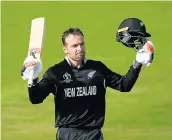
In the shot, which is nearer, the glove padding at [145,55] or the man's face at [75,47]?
the glove padding at [145,55]

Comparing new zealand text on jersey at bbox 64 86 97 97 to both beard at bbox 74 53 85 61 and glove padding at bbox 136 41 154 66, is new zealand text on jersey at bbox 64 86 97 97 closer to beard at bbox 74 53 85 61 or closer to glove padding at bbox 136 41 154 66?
beard at bbox 74 53 85 61

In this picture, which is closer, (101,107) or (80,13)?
(101,107)

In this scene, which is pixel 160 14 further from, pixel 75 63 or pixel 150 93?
pixel 75 63

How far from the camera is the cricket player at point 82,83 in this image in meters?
6.71

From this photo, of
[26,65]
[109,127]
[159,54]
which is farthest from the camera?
[159,54]

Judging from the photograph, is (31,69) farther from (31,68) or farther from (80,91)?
(80,91)

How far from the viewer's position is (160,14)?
998cm

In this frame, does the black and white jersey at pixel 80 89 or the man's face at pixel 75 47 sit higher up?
the man's face at pixel 75 47

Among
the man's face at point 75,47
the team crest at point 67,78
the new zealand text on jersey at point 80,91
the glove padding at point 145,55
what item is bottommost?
the new zealand text on jersey at point 80,91

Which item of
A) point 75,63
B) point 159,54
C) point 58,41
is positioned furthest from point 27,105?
point 75,63

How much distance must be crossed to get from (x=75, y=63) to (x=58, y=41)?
2.87 meters

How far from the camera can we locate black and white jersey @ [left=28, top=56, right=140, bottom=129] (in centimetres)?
671

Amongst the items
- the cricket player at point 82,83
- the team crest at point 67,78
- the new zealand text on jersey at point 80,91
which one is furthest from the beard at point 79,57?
the new zealand text on jersey at point 80,91

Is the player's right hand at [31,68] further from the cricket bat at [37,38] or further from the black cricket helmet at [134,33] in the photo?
the black cricket helmet at [134,33]
